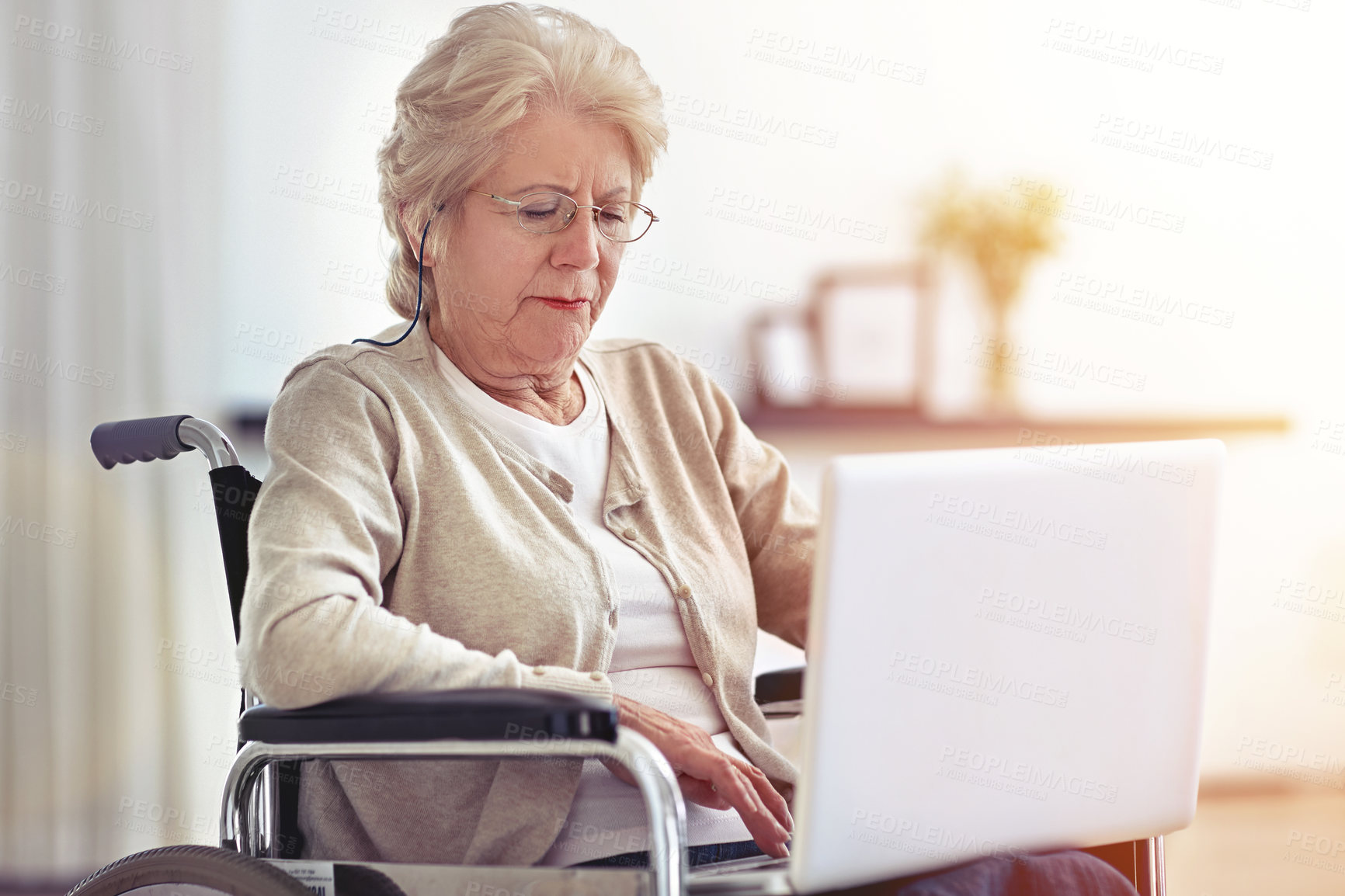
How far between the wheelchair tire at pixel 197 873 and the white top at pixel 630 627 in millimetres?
308

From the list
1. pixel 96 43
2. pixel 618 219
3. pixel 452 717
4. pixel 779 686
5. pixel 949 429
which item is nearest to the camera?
pixel 452 717

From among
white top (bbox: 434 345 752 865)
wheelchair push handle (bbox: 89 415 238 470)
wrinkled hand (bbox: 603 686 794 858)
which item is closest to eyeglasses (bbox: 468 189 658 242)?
white top (bbox: 434 345 752 865)

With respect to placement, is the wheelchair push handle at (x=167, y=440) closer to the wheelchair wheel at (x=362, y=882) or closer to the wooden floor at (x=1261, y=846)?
the wheelchair wheel at (x=362, y=882)

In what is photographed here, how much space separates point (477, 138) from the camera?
1.23m

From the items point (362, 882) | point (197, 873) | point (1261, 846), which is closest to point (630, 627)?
point (362, 882)

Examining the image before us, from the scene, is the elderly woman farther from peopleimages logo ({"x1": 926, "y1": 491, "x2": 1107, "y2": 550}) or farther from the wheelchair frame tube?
peopleimages logo ({"x1": 926, "y1": 491, "x2": 1107, "y2": 550})

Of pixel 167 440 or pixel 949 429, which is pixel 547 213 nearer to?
pixel 167 440

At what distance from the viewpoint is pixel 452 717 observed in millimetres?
831

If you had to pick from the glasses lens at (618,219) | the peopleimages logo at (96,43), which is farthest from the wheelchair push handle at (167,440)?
the peopleimages logo at (96,43)

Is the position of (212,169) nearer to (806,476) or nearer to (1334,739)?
(806,476)

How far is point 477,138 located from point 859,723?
2.51ft

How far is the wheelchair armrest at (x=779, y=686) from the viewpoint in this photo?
142cm

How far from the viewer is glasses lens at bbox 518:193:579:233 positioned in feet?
4.09

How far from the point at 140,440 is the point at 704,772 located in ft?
2.25
